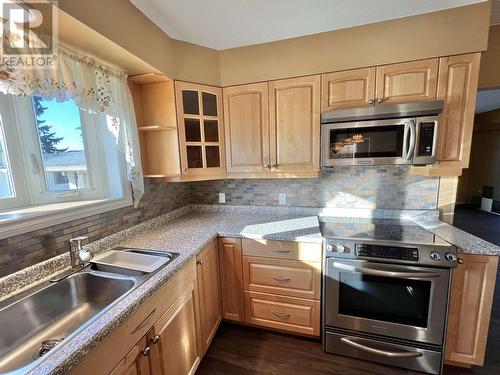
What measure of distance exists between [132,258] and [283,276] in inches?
41.6

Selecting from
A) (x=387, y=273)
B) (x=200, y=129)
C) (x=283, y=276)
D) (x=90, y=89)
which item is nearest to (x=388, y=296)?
(x=387, y=273)

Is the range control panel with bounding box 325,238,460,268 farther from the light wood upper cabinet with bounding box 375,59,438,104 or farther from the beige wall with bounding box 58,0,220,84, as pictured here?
the beige wall with bounding box 58,0,220,84

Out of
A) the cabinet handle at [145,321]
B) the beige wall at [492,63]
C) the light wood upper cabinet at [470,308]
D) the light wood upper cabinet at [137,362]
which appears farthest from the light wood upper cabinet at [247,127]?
the beige wall at [492,63]

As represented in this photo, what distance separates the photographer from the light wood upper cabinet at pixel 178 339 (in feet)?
3.50

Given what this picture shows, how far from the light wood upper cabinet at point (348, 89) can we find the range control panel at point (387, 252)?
1.00 metres

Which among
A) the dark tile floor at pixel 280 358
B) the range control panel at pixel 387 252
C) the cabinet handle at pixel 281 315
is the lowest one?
the dark tile floor at pixel 280 358

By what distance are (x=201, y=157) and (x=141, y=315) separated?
1.23m

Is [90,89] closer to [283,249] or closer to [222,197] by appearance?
[222,197]

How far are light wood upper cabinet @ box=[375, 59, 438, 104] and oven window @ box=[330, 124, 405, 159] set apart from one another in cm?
22

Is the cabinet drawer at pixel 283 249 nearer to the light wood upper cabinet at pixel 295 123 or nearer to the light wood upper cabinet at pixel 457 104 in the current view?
the light wood upper cabinet at pixel 295 123

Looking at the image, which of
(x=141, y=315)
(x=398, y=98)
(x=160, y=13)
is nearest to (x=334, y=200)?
(x=398, y=98)

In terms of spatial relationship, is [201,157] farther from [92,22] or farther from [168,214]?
[92,22]

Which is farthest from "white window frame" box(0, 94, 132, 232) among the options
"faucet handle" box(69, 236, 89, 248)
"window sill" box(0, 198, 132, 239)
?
"faucet handle" box(69, 236, 89, 248)

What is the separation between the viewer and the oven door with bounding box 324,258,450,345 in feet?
4.55
